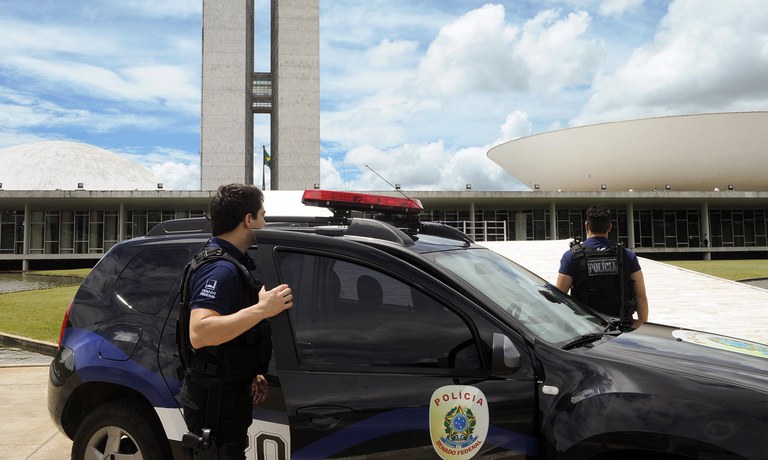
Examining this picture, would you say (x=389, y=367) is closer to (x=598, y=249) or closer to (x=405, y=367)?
(x=405, y=367)

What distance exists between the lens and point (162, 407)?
3.00 metres

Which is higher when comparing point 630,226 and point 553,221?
point 553,221

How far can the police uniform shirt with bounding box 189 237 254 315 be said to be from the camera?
2398mm

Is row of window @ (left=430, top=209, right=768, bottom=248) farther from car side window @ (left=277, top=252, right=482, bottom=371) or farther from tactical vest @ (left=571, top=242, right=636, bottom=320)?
car side window @ (left=277, top=252, right=482, bottom=371)

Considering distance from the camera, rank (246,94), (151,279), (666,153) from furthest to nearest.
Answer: (246,94) → (666,153) → (151,279)

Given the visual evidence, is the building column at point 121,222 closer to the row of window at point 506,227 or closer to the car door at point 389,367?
the row of window at point 506,227

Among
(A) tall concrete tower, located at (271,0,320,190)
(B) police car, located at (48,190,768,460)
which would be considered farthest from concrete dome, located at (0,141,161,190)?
(B) police car, located at (48,190,768,460)

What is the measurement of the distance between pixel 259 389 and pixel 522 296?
1540 mm

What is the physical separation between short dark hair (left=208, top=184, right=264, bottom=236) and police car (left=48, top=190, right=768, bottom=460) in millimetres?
436

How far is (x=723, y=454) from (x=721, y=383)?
0.96 feet

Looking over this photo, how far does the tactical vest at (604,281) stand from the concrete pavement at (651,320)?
14.9ft

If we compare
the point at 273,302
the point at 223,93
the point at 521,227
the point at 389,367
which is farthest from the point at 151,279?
the point at 223,93

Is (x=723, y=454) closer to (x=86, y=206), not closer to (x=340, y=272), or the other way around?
(x=340, y=272)

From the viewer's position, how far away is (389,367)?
2621mm
